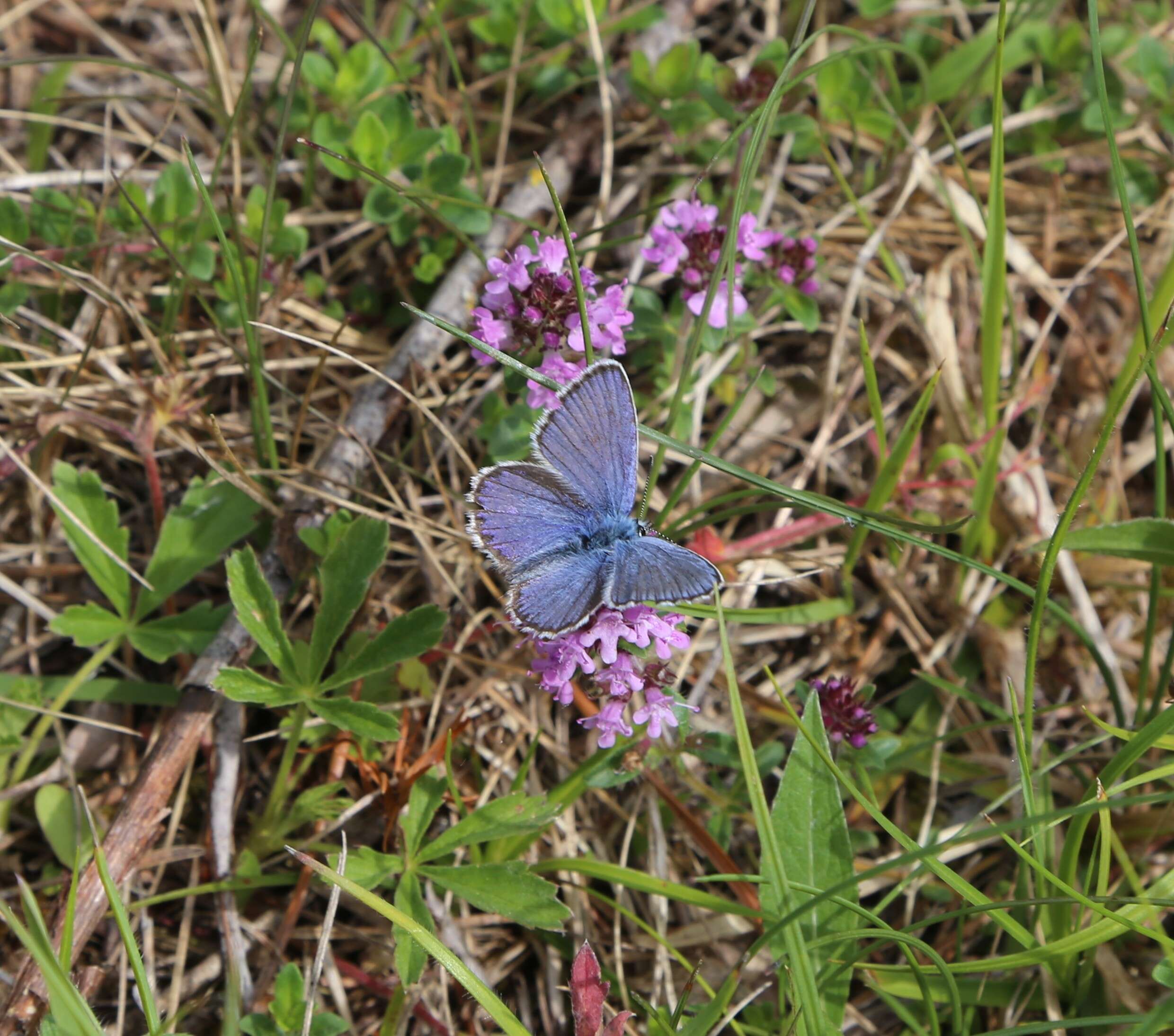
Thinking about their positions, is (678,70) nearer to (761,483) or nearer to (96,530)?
(761,483)

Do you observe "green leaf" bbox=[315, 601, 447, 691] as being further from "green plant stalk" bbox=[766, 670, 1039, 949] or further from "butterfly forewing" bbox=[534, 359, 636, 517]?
"green plant stalk" bbox=[766, 670, 1039, 949]

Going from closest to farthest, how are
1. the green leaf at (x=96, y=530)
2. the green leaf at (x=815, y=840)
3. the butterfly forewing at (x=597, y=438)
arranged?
the butterfly forewing at (x=597, y=438)
the green leaf at (x=815, y=840)
the green leaf at (x=96, y=530)

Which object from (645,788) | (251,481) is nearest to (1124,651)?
(645,788)

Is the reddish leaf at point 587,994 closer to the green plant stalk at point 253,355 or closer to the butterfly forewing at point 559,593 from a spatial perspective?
the butterfly forewing at point 559,593

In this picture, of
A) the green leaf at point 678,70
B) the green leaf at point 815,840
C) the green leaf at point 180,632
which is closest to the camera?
the green leaf at point 815,840

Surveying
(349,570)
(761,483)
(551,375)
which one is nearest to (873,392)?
(761,483)

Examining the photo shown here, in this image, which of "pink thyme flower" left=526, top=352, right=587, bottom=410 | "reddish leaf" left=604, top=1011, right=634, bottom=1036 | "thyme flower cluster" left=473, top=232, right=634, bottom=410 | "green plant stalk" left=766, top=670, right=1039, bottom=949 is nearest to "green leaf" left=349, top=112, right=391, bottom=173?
"thyme flower cluster" left=473, top=232, right=634, bottom=410

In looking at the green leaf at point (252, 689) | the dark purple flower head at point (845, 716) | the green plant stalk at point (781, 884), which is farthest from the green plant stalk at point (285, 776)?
the dark purple flower head at point (845, 716)

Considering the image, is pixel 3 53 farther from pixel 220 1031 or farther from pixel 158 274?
pixel 220 1031
